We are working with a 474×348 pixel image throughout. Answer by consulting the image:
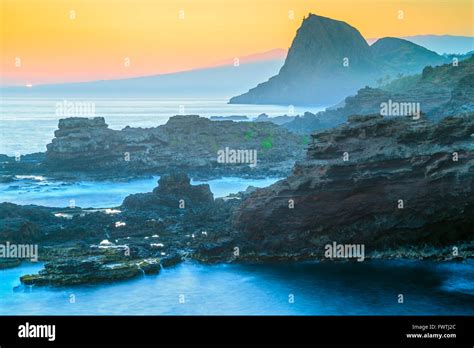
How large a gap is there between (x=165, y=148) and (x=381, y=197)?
8124 cm

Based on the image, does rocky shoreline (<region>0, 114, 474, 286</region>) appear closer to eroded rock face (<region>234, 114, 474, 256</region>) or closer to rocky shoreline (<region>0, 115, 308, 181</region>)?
eroded rock face (<region>234, 114, 474, 256</region>)

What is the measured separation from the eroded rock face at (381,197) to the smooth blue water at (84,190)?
34.9 m

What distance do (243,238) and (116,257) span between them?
1311 centimetres

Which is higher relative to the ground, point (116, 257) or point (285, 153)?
point (285, 153)

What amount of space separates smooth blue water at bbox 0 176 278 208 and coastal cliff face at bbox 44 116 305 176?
7590 mm

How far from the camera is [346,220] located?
68.9 m

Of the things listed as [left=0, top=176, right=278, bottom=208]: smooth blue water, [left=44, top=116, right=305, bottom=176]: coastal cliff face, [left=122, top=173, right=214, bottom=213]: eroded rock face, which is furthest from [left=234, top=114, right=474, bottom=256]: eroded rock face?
[left=44, top=116, right=305, bottom=176]: coastal cliff face

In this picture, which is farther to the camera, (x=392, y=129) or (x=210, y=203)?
(x=210, y=203)

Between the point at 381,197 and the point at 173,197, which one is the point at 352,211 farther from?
the point at 173,197

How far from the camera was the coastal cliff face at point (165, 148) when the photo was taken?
131 meters
